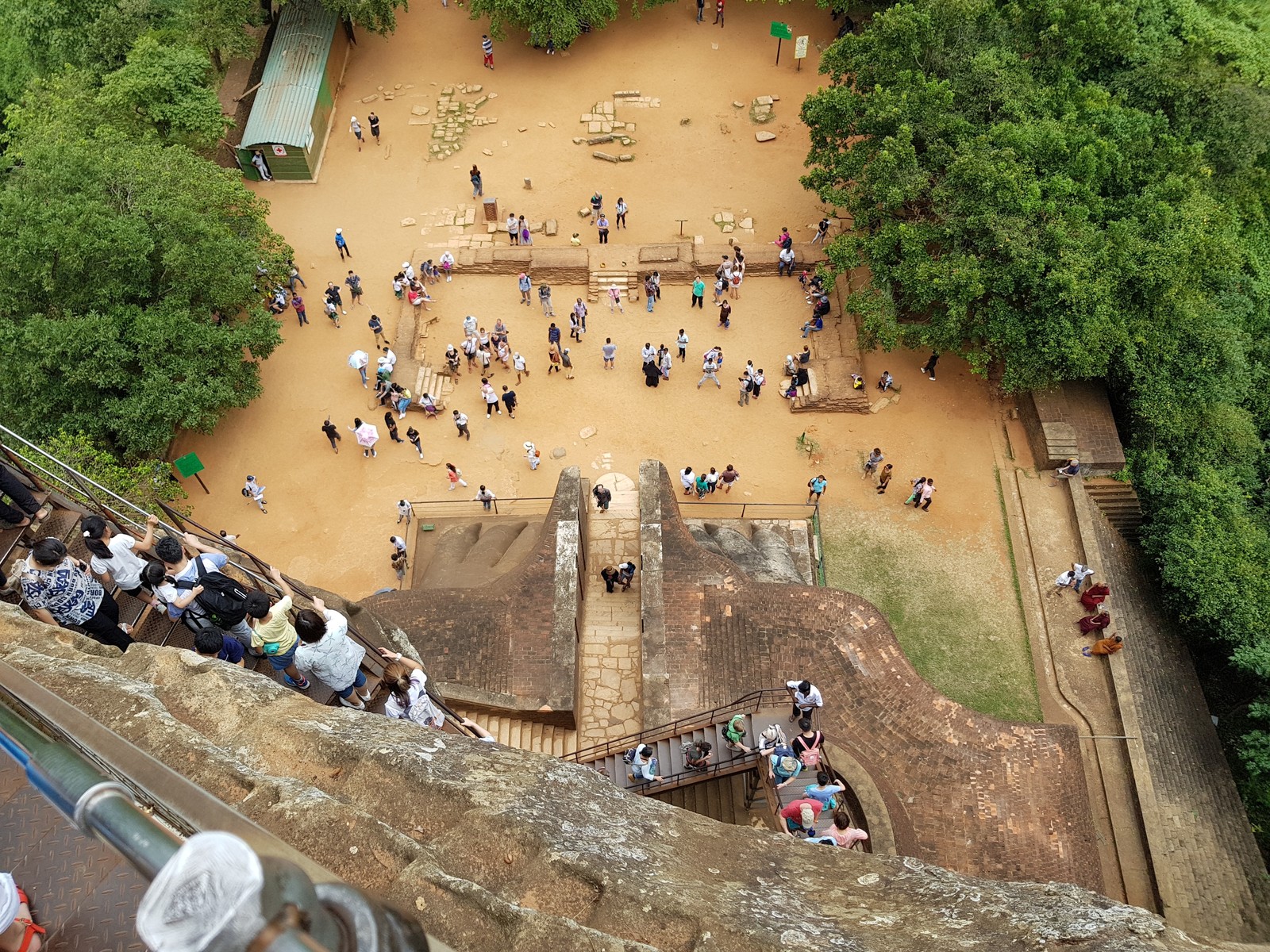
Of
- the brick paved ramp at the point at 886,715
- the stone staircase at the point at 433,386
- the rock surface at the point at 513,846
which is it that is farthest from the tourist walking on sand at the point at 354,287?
the rock surface at the point at 513,846

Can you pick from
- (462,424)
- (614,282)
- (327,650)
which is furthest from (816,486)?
(327,650)

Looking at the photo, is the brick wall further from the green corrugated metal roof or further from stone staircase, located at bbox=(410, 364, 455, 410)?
the green corrugated metal roof

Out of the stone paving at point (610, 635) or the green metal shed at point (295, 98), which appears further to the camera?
the green metal shed at point (295, 98)

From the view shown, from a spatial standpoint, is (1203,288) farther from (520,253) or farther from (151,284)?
(151,284)

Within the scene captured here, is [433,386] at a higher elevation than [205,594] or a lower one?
higher

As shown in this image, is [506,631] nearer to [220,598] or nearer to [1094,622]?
[220,598]

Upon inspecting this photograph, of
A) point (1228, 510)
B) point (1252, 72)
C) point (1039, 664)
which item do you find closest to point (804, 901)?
point (1039, 664)

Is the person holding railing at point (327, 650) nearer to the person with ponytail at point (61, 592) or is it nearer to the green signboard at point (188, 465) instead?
the person with ponytail at point (61, 592)
